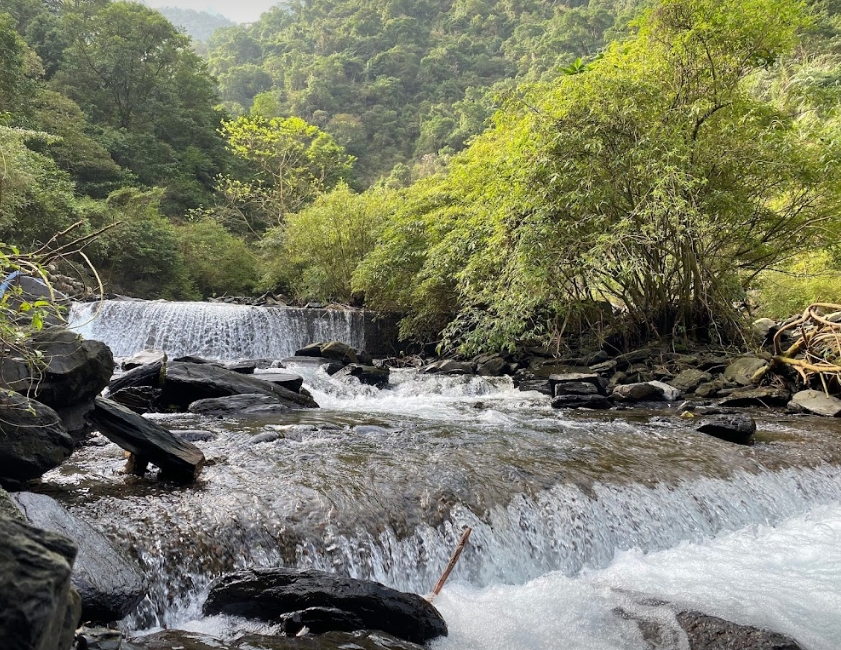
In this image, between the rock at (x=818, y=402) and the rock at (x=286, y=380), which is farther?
the rock at (x=286, y=380)

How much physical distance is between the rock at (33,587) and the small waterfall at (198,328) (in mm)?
13116

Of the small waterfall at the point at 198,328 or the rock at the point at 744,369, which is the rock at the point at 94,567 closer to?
the rock at the point at 744,369

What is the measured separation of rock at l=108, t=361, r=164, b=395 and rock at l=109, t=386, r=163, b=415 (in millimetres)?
161

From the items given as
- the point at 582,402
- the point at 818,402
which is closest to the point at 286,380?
the point at 582,402

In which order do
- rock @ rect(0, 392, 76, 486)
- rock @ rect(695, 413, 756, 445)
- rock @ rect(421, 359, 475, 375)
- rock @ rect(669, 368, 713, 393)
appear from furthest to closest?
rock @ rect(421, 359, 475, 375), rock @ rect(669, 368, 713, 393), rock @ rect(695, 413, 756, 445), rock @ rect(0, 392, 76, 486)

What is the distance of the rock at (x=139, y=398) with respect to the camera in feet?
25.0

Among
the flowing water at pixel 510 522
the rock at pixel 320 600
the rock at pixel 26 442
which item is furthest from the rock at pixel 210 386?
the rock at pixel 320 600

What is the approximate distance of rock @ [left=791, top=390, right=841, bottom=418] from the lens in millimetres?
8648

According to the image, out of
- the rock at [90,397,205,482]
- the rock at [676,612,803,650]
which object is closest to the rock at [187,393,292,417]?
the rock at [90,397,205,482]

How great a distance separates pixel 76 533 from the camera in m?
3.11

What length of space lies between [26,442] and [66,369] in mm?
1226

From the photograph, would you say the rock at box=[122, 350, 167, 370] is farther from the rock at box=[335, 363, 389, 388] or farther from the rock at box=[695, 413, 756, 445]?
the rock at box=[695, 413, 756, 445]

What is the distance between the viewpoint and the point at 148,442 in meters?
4.41

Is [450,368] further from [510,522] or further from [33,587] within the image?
[33,587]
